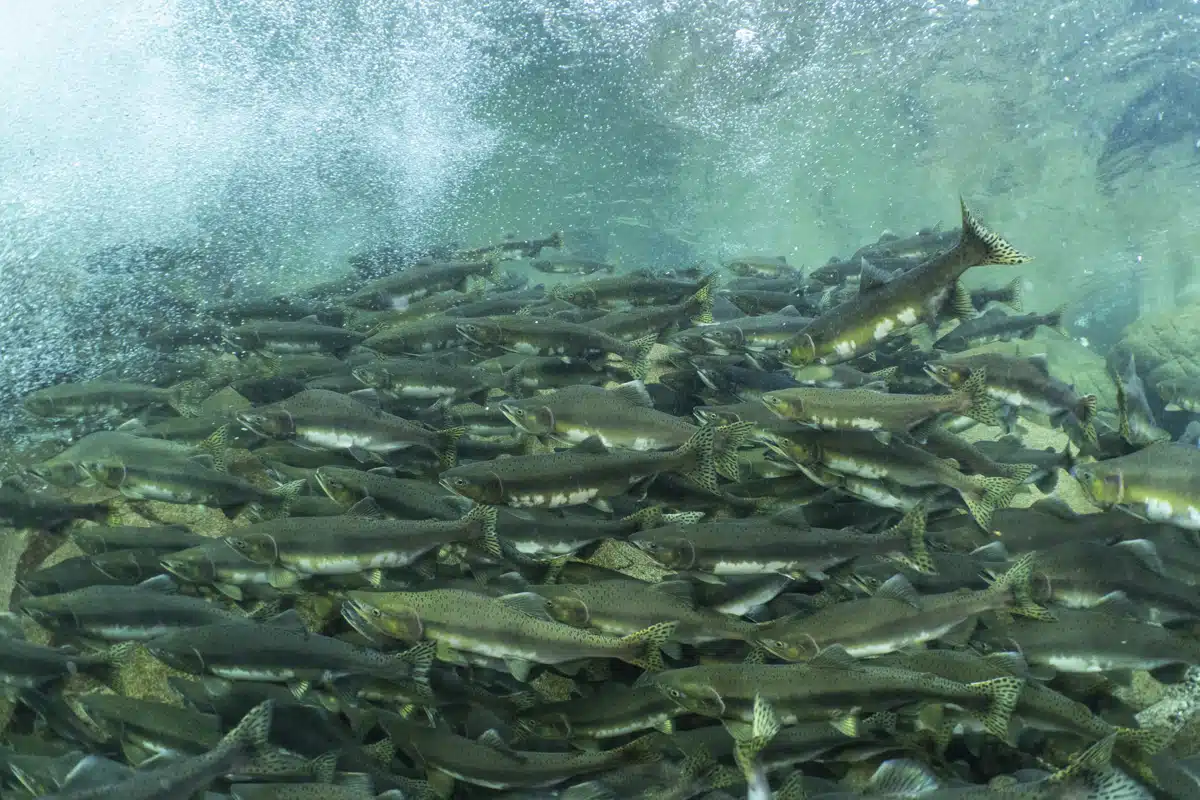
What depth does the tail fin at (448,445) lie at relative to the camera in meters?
3.99

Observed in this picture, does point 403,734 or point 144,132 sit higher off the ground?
point 144,132

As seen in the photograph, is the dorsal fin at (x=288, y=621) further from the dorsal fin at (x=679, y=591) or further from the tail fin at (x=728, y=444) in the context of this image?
the tail fin at (x=728, y=444)

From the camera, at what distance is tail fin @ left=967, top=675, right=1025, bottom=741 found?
2400 mm

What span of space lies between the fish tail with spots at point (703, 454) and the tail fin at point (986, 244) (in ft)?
5.01

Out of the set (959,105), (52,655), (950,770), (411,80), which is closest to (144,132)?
(411,80)

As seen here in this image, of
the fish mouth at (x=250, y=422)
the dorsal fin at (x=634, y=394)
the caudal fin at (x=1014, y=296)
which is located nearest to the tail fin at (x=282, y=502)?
the fish mouth at (x=250, y=422)

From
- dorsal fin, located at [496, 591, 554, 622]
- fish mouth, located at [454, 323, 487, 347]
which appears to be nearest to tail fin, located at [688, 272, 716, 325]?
fish mouth, located at [454, 323, 487, 347]

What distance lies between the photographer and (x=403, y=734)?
273cm

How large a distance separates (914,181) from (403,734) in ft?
103

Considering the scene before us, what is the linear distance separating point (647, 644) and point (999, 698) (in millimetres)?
1239

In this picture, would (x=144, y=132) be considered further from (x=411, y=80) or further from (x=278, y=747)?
(x=278, y=747)

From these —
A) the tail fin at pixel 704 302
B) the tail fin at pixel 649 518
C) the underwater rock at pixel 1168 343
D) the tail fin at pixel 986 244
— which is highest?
the tail fin at pixel 986 244

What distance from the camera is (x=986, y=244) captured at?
10.9 ft


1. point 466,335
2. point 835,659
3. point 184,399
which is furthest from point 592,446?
point 184,399
